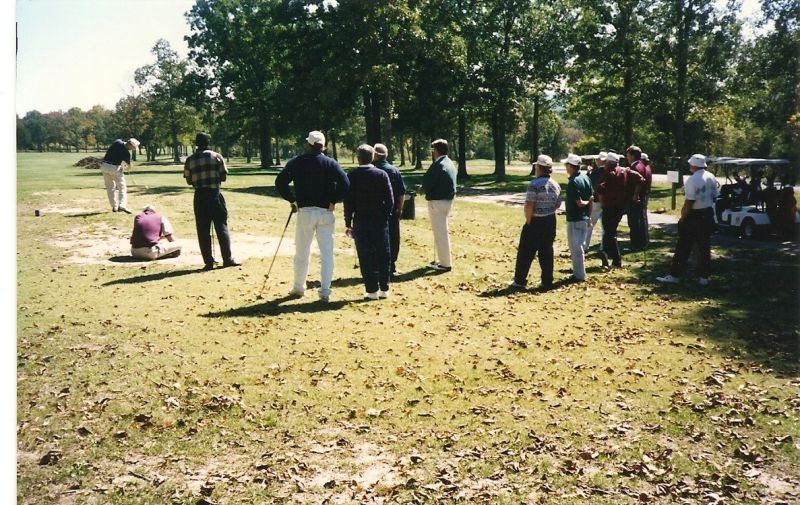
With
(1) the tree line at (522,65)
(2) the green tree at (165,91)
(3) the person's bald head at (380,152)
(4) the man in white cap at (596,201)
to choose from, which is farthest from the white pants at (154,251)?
(2) the green tree at (165,91)

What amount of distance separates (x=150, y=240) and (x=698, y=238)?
10798 mm

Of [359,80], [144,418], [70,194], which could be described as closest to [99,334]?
[144,418]

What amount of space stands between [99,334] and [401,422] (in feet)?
14.7

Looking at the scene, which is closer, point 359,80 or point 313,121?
point 359,80

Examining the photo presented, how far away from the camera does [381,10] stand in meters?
31.0

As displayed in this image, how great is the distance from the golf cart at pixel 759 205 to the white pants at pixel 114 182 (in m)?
17.4

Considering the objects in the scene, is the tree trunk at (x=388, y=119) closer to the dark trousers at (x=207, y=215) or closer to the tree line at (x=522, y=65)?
the tree line at (x=522, y=65)

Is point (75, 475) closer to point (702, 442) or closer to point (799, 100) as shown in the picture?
point (702, 442)

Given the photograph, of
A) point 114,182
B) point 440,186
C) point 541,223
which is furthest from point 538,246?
point 114,182

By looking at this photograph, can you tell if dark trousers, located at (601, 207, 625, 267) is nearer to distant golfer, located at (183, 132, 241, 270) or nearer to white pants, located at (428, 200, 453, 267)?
white pants, located at (428, 200, 453, 267)

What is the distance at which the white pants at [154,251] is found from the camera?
1247 centimetres

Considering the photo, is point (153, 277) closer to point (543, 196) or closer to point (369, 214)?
point (369, 214)

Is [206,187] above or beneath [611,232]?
above

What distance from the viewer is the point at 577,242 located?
11.6m
